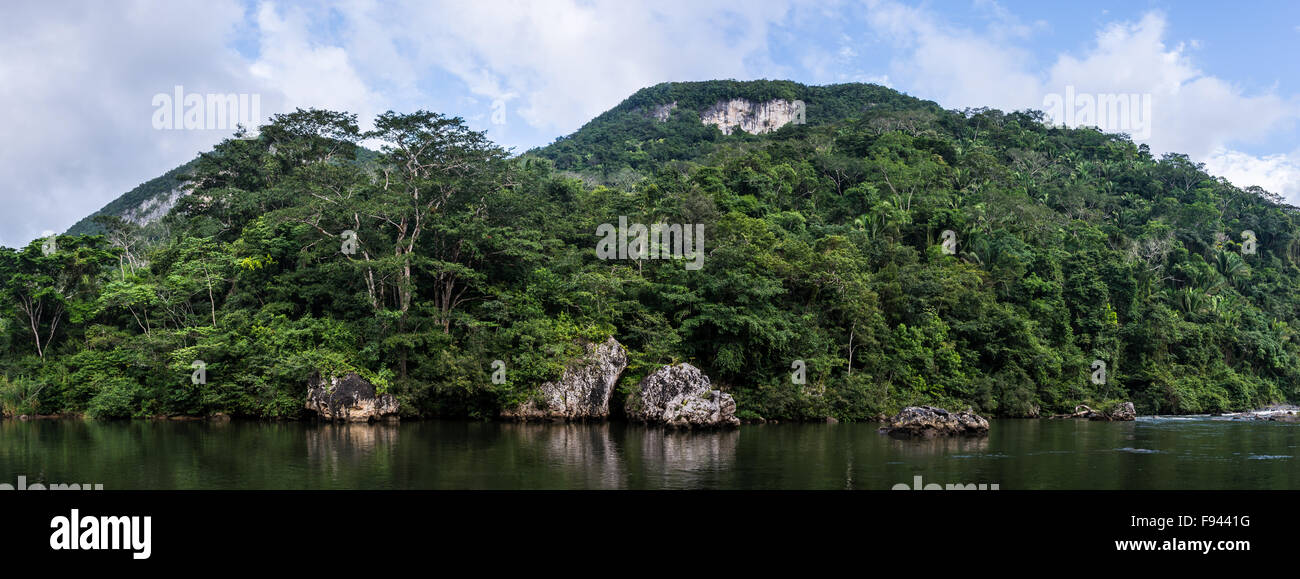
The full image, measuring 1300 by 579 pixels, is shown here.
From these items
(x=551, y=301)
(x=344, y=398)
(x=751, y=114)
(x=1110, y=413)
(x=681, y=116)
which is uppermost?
(x=751, y=114)

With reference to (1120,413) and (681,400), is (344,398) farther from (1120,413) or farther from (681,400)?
(1120,413)

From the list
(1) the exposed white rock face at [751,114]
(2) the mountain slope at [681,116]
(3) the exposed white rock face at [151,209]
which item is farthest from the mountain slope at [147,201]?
(1) the exposed white rock face at [751,114]

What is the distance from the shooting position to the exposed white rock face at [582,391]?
30297mm

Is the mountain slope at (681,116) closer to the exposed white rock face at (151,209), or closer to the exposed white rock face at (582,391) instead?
the exposed white rock face at (151,209)

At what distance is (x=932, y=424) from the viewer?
91.1 feet

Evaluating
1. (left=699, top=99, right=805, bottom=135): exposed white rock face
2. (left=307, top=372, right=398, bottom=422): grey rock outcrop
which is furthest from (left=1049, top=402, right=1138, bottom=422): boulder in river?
(left=699, top=99, right=805, bottom=135): exposed white rock face

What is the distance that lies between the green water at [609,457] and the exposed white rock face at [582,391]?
4.41ft

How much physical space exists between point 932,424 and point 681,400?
9073 mm

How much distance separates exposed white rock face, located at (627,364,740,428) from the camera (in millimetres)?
29156

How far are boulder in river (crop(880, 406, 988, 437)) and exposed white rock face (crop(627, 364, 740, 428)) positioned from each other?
6.21 metres

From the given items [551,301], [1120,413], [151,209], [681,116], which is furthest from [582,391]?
[681,116]

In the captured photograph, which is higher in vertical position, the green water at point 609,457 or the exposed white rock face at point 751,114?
the exposed white rock face at point 751,114

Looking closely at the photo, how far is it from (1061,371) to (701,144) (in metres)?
61.4
